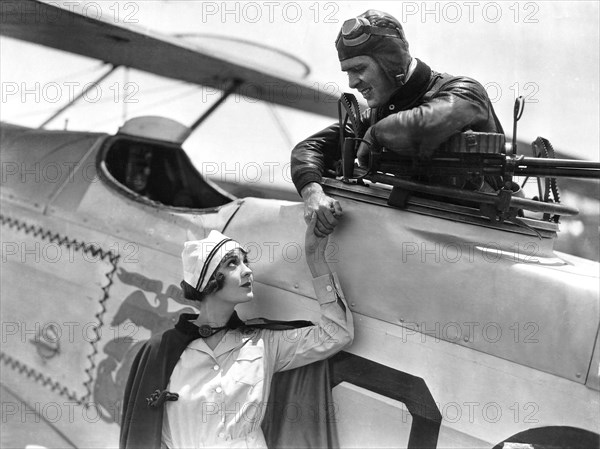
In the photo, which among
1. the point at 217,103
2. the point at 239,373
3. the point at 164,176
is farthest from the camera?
the point at 217,103

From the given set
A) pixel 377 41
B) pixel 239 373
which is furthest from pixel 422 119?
pixel 239 373

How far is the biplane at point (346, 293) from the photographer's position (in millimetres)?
1681

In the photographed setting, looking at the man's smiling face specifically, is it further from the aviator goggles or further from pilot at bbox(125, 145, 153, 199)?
pilot at bbox(125, 145, 153, 199)

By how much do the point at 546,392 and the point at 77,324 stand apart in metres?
2.04

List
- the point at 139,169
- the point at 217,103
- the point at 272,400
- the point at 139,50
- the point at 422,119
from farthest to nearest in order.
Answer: the point at 217,103
the point at 139,50
the point at 139,169
the point at 272,400
the point at 422,119

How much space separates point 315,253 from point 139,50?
2482mm

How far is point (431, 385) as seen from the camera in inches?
70.7

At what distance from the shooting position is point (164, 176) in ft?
11.7

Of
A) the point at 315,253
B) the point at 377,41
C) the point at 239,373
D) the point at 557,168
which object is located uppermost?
the point at 377,41

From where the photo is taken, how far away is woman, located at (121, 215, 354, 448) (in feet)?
6.32

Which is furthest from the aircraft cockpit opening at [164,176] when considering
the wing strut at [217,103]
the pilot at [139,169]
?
the wing strut at [217,103]

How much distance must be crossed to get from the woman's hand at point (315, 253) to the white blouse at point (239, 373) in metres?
0.03

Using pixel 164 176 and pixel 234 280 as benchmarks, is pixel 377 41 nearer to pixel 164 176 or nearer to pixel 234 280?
pixel 234 280

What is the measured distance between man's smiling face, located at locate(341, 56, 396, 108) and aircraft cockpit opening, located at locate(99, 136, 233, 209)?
1514mm
